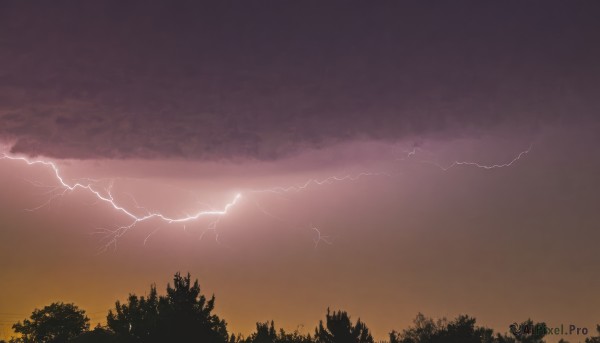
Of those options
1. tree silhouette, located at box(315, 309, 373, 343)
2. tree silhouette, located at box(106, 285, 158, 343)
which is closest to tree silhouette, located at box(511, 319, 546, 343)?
tree silhouette, located at box(315, 309, 373, 343)

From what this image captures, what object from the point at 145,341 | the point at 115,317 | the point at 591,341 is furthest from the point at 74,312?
the point at 591,341

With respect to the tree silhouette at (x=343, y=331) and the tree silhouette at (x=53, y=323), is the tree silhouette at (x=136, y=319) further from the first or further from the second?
the tree silhouette at (x=53, y=323)

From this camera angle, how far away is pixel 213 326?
24609 millimetres

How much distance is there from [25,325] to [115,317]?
32.6m

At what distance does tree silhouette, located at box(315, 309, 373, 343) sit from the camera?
33.9 metres

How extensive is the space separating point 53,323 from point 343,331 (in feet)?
137

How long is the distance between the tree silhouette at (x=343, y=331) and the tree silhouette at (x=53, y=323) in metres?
38.3

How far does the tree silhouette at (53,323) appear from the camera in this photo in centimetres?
6200

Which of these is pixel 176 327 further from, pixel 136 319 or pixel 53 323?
pixel 53 323

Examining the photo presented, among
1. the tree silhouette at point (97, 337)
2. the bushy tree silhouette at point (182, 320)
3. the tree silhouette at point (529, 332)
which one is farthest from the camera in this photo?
the tree silhouette at point (529, 332)

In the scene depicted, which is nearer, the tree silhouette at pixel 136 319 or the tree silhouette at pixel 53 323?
the tree silhouette at pixel 136 319

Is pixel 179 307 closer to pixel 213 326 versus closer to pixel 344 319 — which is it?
pixel 213 326

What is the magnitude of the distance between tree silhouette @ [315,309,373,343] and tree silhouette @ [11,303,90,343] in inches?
1507

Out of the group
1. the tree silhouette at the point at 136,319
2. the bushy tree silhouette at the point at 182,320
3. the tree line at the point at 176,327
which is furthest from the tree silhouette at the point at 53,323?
the bushy tree silhouette at the point at 182,320
